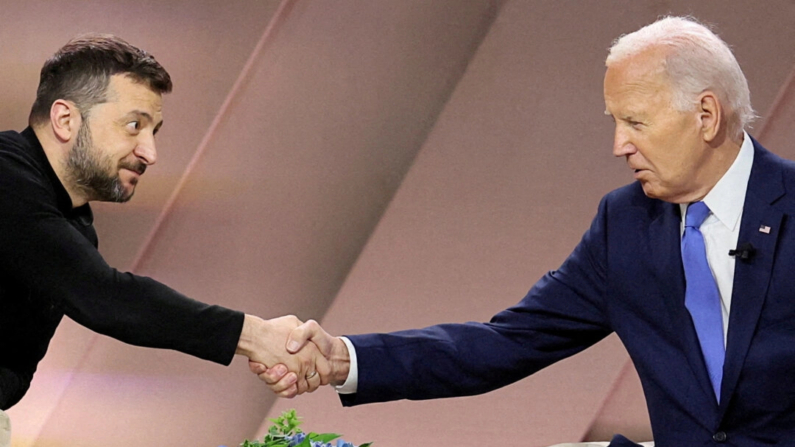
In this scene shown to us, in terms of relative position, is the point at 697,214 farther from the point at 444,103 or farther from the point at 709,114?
the point at 444,103

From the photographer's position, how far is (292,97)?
9.95 feet

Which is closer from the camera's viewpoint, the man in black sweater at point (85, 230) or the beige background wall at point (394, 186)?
the man in black sweater at point (85, 230)

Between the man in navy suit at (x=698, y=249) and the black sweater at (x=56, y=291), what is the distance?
0.90m

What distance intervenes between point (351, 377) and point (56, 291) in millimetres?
684

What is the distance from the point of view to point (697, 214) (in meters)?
2.05

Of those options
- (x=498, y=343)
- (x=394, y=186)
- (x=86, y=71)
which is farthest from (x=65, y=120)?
(x=394, y=186)

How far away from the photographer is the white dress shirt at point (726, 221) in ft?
6.57

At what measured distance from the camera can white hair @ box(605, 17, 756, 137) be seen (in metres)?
1.98

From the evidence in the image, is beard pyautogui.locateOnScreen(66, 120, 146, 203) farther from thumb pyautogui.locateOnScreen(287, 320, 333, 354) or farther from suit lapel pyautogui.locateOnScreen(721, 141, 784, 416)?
suit lapel pyautogui.locateOnScreen(721, 141, 784, 416)

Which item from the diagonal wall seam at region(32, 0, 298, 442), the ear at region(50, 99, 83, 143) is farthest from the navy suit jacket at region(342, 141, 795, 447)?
the diagonal wall seam at region(32, 0, 298, 442)

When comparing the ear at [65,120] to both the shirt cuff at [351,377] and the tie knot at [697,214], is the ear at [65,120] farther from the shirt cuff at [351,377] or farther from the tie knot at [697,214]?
the tie knot at [697,214]

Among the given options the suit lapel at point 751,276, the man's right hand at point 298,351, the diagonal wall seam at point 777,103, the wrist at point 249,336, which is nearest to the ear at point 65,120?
the wrist at point 249,336

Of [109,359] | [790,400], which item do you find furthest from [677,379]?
[109,359]

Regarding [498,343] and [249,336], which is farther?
[498,343]
